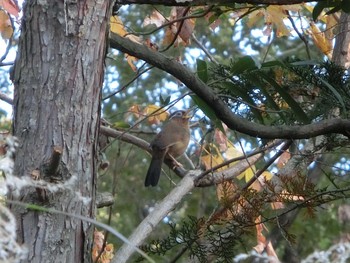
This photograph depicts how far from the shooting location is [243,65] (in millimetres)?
2277

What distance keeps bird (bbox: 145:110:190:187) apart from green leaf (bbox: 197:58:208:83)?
278cm

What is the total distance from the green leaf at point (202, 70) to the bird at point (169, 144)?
2.78 m

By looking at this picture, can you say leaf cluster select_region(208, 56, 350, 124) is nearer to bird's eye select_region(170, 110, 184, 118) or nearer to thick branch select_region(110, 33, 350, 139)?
thick branch select_region(110, 33, 350, 139)

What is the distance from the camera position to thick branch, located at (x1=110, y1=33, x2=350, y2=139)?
2.13 metres

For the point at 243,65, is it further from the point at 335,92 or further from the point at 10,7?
the point at 10,7

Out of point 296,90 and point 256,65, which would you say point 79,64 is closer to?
point 256,65

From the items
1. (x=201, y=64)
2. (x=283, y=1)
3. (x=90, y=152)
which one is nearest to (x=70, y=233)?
(x=90, y=152)

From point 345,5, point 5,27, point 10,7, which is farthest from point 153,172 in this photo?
point 345,5

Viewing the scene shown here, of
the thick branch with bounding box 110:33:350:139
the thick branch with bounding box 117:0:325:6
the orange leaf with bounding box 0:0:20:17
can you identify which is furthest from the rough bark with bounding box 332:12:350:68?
the thick branch with bounding box 110:33:350:139

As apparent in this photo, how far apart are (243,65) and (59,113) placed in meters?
0.67

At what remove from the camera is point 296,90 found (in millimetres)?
2402

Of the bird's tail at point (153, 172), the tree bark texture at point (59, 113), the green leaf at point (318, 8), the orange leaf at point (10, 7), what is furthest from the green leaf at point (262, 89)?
the bird's tail at point (153, 172)

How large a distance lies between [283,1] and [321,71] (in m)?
0.25

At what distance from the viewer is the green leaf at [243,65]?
2.27 metres
